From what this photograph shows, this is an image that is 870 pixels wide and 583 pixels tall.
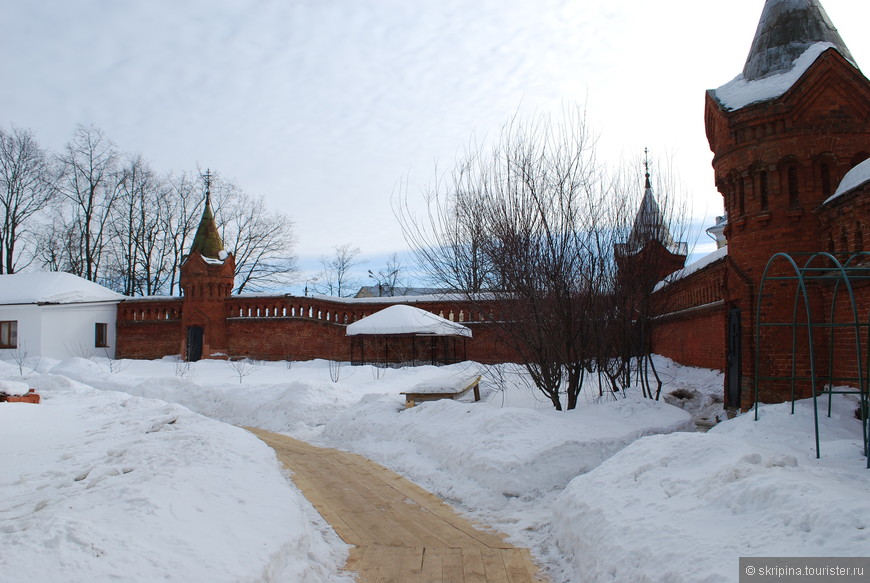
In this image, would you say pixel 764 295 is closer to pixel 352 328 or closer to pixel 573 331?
pixel 573 331

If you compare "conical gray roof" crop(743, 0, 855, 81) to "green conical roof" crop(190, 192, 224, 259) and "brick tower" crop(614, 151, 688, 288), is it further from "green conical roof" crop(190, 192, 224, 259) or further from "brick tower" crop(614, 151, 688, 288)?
"green conical roof" crop(190, 192, 224, 259)

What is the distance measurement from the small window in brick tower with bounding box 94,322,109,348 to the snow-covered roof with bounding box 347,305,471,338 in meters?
11.3

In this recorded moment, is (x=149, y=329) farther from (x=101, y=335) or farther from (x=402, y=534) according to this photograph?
(x=402, y=534)

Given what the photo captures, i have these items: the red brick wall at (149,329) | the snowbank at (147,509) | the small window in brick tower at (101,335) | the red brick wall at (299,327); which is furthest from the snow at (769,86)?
the small window in brick tower at (101,335)

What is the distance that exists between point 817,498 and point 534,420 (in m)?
5.11

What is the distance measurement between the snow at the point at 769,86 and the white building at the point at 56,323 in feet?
78.9

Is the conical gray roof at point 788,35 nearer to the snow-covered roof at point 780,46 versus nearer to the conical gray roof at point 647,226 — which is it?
the snow-covered roof at point 780,46

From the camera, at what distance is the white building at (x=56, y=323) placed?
1016 inches

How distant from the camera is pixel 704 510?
4.32 metres

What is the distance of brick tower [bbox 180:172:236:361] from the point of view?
78.4 ft

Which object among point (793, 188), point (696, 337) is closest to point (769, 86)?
point (793, 188)

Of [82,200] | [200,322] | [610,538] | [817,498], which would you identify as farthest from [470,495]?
[82,200]

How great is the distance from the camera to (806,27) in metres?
11.2

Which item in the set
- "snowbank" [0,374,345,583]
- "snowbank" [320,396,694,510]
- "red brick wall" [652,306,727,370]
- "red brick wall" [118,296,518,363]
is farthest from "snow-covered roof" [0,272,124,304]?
"red brick wall" [652,306,727,370]
